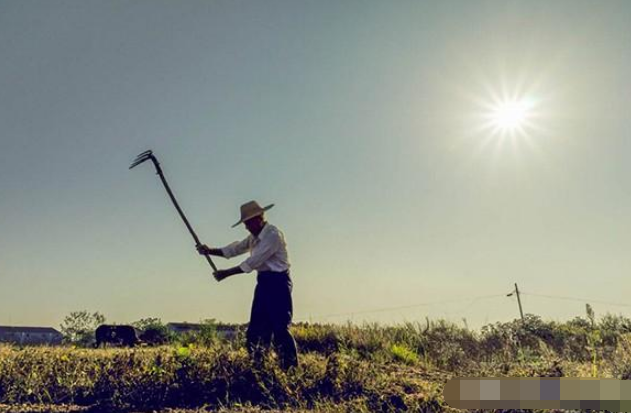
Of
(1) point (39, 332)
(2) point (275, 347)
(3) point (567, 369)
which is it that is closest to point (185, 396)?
(2) point (275, 347)

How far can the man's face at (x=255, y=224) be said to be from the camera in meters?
6.45

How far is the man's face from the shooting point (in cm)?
645

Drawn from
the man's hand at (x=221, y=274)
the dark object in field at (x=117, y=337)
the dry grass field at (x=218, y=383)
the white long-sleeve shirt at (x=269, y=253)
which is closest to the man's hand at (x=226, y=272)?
the man's hand at (x=221, y=274)

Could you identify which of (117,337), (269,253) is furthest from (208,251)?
(117,337)

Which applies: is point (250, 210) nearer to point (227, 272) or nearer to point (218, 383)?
point (227, 272)

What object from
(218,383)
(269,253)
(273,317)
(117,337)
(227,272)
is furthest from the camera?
(117,337)

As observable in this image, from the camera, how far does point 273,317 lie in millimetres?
5992

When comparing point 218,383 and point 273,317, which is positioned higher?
point 273,317

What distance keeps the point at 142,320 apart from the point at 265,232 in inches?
1253

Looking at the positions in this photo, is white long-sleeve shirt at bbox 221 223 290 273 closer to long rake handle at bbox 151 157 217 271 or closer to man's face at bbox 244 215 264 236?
man's face at bbox 244 215 264 236

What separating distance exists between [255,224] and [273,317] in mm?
1112

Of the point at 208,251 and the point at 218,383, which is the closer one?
the point at 218,383

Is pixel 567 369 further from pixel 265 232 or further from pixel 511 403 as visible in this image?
pixel 511 403

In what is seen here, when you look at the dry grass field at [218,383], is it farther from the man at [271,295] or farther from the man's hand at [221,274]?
the man's hand at [221,274]
